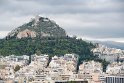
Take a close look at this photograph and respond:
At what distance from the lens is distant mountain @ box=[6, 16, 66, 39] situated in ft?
569

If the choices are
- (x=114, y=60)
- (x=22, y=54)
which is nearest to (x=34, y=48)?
(x=22, y=54)

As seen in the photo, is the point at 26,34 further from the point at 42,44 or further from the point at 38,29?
the point at 42,44

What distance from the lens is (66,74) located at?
388ft

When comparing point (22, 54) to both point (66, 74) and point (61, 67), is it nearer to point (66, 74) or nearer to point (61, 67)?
point (61, 67)

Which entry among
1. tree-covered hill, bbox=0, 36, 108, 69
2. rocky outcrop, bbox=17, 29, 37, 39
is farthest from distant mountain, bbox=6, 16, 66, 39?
tree-covered hill, bbox=0, 36, 108, 69

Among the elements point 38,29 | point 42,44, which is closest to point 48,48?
point 42,44

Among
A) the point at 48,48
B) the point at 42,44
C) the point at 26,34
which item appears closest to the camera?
the point at 48,48

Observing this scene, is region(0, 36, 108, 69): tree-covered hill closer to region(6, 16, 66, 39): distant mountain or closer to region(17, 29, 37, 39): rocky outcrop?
region(17, 29, 37, 39): rocky outcrop

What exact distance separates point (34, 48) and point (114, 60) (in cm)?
1859

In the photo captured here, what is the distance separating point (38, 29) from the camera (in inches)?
7072

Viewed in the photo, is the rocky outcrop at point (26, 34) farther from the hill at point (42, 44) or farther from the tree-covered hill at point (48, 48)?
the tree-covered hill at point (48, 48)

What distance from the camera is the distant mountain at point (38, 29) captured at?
174m

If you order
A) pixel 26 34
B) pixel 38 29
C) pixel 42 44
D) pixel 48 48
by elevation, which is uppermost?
pixel 38 29

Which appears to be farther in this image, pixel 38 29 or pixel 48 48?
pixel 38 29
